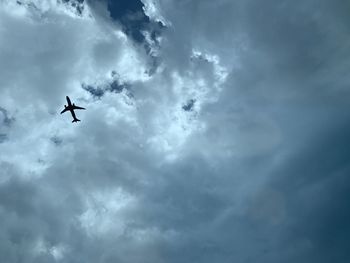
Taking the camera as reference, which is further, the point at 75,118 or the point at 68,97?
the point at 75,118

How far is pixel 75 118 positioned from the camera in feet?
543

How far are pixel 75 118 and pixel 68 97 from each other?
16.0m

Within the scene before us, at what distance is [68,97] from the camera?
152 m
